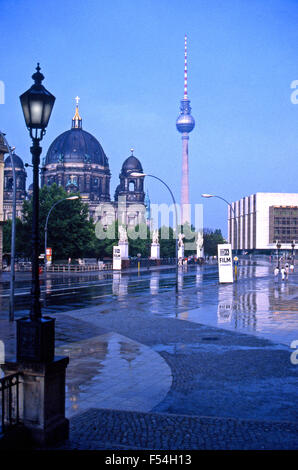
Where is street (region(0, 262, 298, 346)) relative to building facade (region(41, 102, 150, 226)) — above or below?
below

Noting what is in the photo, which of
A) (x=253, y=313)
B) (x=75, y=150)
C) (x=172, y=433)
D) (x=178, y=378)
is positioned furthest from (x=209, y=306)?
(x=75, y=150)

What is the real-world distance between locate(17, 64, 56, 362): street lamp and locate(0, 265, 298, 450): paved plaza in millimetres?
1224

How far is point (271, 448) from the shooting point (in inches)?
230

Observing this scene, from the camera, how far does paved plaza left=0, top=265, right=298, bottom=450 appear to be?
20.8 feet

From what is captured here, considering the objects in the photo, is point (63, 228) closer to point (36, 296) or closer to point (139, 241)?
point (139, 241)

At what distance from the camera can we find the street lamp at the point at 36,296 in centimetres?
610

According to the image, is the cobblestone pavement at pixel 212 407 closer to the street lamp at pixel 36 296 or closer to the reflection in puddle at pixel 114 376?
A: the reflection in puddle at pixel 114 376

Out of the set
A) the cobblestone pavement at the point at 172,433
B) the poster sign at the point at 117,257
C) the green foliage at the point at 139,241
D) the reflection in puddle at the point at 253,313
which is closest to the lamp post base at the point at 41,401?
the cobblestone pavement at the point at 172,433

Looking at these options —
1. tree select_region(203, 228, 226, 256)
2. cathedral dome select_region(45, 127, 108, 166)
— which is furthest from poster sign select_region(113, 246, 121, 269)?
tree select_region(203, 228, 226, 256)

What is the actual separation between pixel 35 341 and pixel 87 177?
430 ft

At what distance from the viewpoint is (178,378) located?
9547mm

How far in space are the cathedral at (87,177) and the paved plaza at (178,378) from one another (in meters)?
114

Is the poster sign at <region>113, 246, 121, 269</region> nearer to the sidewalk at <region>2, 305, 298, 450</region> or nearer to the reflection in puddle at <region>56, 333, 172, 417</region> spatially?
the sidewalk at <region>2, 305, 298, 450</region>
